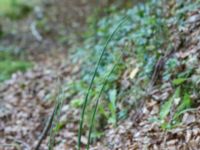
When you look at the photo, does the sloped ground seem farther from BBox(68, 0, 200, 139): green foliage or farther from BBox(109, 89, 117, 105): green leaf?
BBox(109, 89, 117, 105): green leaf

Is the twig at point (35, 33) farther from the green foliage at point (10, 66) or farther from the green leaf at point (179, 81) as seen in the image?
the green leaf at point (179, 81)

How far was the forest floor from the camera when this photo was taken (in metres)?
3.03

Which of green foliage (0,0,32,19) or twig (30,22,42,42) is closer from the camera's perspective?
twig (30,22,42,42)

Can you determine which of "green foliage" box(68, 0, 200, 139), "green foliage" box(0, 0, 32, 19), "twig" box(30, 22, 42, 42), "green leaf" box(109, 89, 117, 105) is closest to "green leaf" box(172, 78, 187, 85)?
"green foliage" box(68, 0, 200, 139)

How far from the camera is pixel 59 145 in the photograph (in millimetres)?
3674

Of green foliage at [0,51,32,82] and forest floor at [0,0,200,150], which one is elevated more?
green foliage at [0,51,32,82]

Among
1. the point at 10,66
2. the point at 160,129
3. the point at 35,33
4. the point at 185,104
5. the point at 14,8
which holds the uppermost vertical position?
the point at 14,8

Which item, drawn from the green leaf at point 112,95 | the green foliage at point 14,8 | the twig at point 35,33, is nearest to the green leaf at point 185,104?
the green leaf at point 112,95

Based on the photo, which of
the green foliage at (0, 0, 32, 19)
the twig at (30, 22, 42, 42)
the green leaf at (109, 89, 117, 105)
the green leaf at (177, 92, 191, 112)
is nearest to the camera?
the green leaf at (177, 92, 191, 112)

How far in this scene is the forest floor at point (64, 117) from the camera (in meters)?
3.03

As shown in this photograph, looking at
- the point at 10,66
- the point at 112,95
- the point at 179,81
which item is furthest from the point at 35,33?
the point at 179,81

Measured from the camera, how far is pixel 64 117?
4066mm

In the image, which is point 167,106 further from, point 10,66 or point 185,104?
point 10,66

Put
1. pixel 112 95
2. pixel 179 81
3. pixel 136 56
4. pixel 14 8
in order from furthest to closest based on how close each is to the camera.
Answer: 1. pixel 14 8
2. pixel 136 56
3. pixel 112 95
4. pixel 179 81
